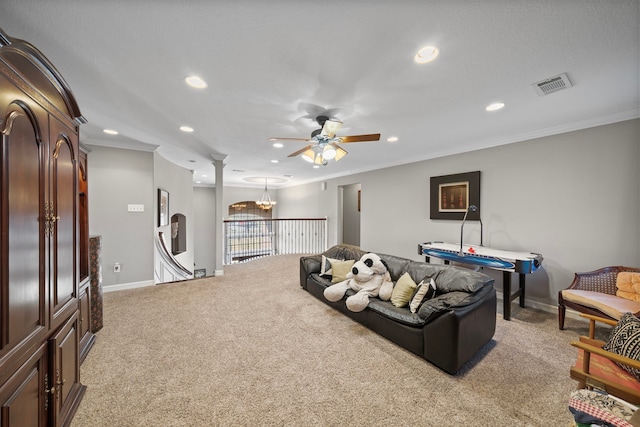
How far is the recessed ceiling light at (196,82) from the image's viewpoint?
6.25ft

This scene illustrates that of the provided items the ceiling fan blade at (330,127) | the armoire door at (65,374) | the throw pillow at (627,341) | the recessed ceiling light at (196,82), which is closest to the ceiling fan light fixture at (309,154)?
the ceiling fan blade at (330,127)

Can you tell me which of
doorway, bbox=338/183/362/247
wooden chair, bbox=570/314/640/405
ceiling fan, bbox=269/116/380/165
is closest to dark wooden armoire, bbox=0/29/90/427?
ceiling fan, bbox=269/116/380/165

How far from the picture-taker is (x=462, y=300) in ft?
6.73

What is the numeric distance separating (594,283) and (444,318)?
2.13 meters

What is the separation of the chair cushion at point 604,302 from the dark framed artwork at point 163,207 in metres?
6.24

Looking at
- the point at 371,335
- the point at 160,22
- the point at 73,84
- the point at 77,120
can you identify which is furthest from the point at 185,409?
the point at 73,84

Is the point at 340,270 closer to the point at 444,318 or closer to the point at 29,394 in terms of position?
the point at 444,318

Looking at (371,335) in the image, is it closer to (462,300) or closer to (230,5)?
(462,300)

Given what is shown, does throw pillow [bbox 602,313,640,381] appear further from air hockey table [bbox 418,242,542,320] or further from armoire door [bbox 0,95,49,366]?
armoire door [bbox 0,95,49,366]

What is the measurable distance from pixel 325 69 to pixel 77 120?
71.2 inches

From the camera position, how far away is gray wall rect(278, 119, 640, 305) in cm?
260

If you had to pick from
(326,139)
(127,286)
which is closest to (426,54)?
(326,139)

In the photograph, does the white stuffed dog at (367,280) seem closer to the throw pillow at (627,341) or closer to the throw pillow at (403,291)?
the throw pillow at (403,291)

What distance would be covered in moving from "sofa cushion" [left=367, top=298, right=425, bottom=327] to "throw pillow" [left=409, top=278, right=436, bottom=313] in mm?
87
